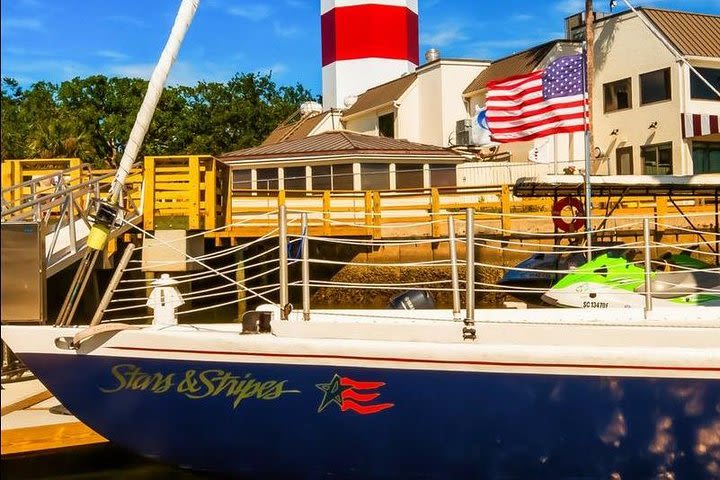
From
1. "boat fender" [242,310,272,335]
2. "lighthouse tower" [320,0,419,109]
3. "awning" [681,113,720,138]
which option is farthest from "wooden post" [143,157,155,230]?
"lighthouse tower" [320,0,419,109]

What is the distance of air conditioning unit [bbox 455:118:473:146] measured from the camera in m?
28.7

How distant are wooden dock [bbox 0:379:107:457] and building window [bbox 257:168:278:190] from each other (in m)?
17.3

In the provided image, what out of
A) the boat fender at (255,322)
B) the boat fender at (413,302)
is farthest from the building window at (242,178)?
the boat fender at (255,322)

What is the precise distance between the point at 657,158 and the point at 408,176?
8.59 meters

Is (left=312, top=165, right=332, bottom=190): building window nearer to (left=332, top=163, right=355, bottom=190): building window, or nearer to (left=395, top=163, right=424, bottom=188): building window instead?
(left=332, top=163, right=355, bottom=190): building window

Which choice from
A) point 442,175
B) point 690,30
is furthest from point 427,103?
point 690,30

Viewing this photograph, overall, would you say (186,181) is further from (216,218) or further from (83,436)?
(83,436)

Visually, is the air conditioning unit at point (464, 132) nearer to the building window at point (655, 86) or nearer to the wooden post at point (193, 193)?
the building window at point (655, 86)

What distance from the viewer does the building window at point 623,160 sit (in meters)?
26.6

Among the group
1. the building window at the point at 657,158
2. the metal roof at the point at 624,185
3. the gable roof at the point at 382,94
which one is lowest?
the metal roof at the point at 624,185

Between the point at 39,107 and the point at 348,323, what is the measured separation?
1631 inches

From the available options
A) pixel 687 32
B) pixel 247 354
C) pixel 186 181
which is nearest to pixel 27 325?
pixel 247 354

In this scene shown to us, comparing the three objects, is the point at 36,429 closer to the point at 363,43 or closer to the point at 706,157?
the point at 706,157

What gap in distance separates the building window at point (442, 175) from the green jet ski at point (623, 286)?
14.7m
